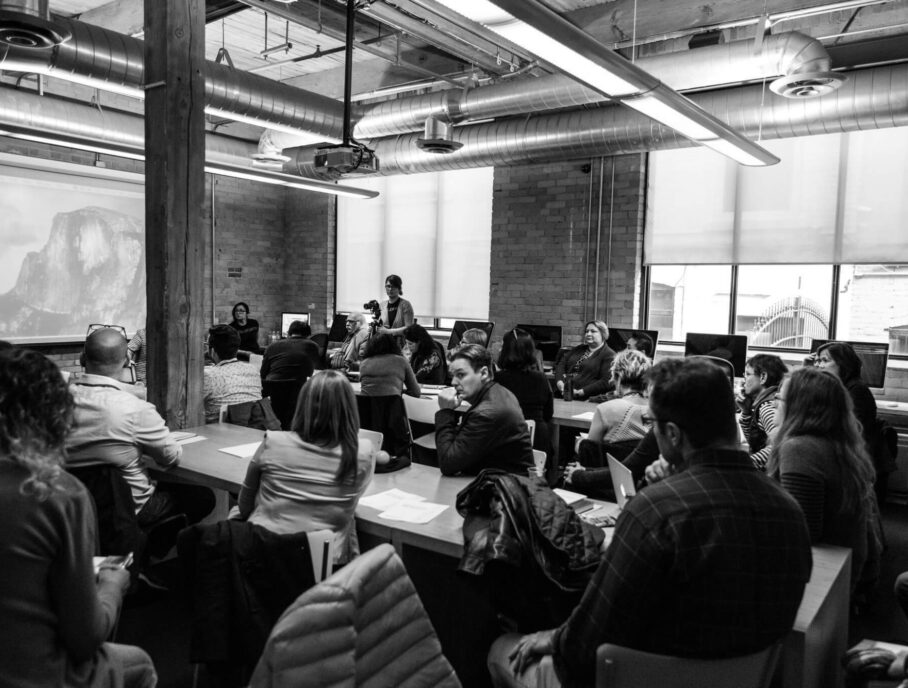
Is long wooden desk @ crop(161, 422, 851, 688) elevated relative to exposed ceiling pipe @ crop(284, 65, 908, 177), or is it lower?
lower

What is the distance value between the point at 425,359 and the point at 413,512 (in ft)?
12.7

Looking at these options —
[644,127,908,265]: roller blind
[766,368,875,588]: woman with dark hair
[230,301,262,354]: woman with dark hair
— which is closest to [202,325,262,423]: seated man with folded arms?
[766,368,875,588]: woman with dark hair

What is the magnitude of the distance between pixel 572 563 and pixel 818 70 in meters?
3.89

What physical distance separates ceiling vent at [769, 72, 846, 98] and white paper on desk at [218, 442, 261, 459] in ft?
12.9

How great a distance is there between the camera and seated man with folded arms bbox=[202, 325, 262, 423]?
4.29m

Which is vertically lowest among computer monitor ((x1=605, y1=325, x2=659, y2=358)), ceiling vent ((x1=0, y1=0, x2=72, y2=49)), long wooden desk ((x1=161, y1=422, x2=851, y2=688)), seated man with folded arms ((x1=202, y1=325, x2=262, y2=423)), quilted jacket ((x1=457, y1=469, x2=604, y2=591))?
long wooden desk ((x1=161, y1=422, x2=851, y2=688))

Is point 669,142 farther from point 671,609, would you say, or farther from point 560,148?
point 671,609

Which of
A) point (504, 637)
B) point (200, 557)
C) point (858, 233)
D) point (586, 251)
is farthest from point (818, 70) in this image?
point (200, 557)

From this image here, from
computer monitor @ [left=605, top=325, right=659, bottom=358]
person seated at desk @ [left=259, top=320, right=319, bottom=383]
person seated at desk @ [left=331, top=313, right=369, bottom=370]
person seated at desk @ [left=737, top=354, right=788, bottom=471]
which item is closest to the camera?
person seated at desk @ [left=737, top=354, right=788, bottom=471]

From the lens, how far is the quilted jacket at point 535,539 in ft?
6.56

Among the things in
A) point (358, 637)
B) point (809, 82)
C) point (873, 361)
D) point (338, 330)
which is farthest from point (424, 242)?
point (358, 637)

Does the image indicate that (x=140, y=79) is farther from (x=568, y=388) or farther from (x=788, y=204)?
(x=788, y=204)

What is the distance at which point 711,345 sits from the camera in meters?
6.40

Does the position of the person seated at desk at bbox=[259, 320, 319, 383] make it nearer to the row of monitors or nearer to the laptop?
the row of monitors
